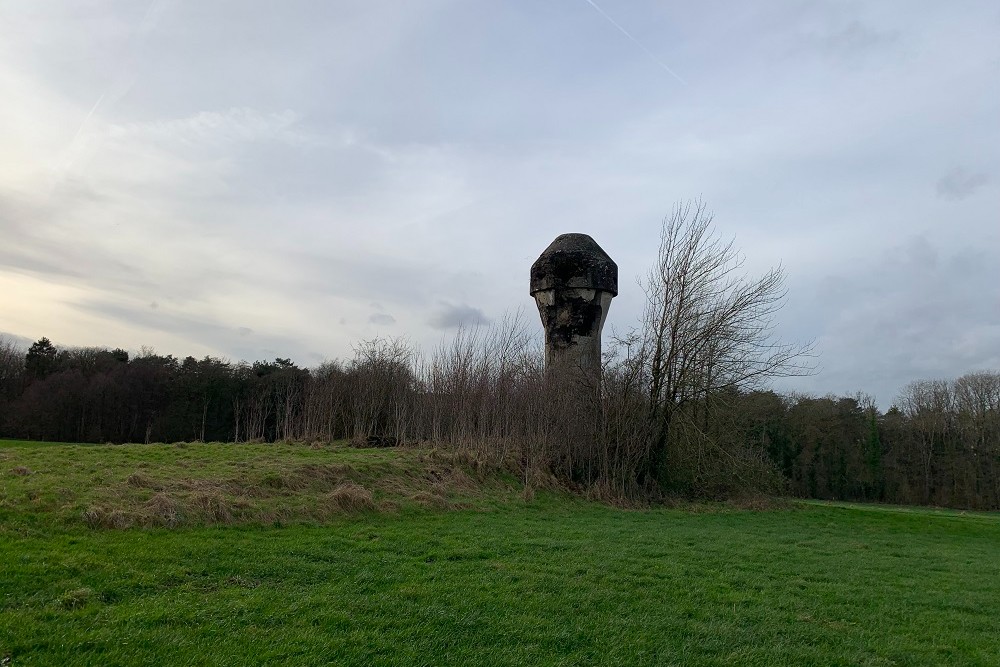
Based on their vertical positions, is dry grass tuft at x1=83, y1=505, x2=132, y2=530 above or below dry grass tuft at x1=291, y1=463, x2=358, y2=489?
below

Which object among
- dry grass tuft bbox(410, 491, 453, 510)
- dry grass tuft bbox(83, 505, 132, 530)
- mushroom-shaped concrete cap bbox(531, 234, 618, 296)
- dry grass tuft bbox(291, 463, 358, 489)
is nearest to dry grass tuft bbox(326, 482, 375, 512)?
dry grass tuft bbox(291, 463, 358, 489)

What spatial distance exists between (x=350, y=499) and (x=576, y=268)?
12.5m

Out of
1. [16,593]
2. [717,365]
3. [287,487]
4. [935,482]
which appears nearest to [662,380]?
[717,365]

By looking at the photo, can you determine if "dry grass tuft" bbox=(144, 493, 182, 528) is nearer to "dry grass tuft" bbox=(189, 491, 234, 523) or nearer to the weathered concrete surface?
"dry grass tuft" bbox=(189, 491, 234, 523)

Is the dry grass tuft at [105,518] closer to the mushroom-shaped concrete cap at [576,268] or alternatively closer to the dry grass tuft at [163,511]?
the dry grass tuft at [163,511]

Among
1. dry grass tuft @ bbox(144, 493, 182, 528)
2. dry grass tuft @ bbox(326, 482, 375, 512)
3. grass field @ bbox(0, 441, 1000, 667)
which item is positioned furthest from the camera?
dry grass tuft @ bbox(326, 482, 375, 512)

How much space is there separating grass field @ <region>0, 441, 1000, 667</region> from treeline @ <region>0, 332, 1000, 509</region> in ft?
19.6

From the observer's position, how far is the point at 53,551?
6.48 m

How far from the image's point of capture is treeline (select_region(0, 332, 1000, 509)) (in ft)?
62.6

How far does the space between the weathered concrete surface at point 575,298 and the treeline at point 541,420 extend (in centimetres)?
101

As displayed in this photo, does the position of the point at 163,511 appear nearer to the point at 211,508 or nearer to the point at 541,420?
the point at 211,508

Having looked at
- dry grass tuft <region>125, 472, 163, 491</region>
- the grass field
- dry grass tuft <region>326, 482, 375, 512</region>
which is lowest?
the grass field

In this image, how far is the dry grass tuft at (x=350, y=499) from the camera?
1109 centimetres

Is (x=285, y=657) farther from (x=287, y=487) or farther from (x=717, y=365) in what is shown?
(x=717, y=365)
